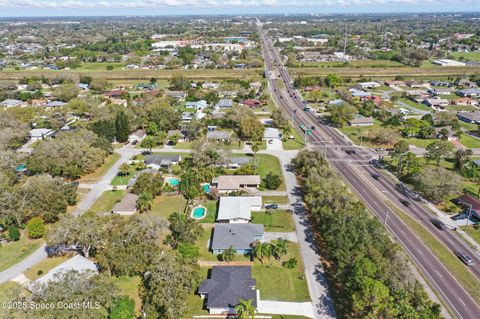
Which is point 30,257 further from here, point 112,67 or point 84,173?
point 112,67

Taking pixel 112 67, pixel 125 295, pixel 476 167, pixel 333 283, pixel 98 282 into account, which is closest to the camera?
pixel 98 282

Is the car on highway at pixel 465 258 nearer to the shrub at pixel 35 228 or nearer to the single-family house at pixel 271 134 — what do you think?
the single-family house at pixel 271 134

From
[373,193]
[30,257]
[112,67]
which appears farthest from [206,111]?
[112,67]

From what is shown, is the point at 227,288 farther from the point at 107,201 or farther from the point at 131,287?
the point at 107,201

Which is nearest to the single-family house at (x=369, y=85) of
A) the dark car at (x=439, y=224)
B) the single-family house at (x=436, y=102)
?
the single-family house at (x=436, y=102)

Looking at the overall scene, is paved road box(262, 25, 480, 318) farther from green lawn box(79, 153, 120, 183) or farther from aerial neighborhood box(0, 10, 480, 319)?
green lawn box(79, 153, 120, 183)

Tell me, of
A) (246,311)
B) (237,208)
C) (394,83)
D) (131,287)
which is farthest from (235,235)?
(394,83)

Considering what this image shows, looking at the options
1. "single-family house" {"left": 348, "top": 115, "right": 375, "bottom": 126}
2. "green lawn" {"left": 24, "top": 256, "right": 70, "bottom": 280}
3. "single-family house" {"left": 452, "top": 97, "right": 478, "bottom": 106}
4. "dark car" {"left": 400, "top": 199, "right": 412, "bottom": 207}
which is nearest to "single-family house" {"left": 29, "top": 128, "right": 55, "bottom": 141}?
"green lawn" {"left": 24, "top": 256, "right": 70, "bottom": 280}
